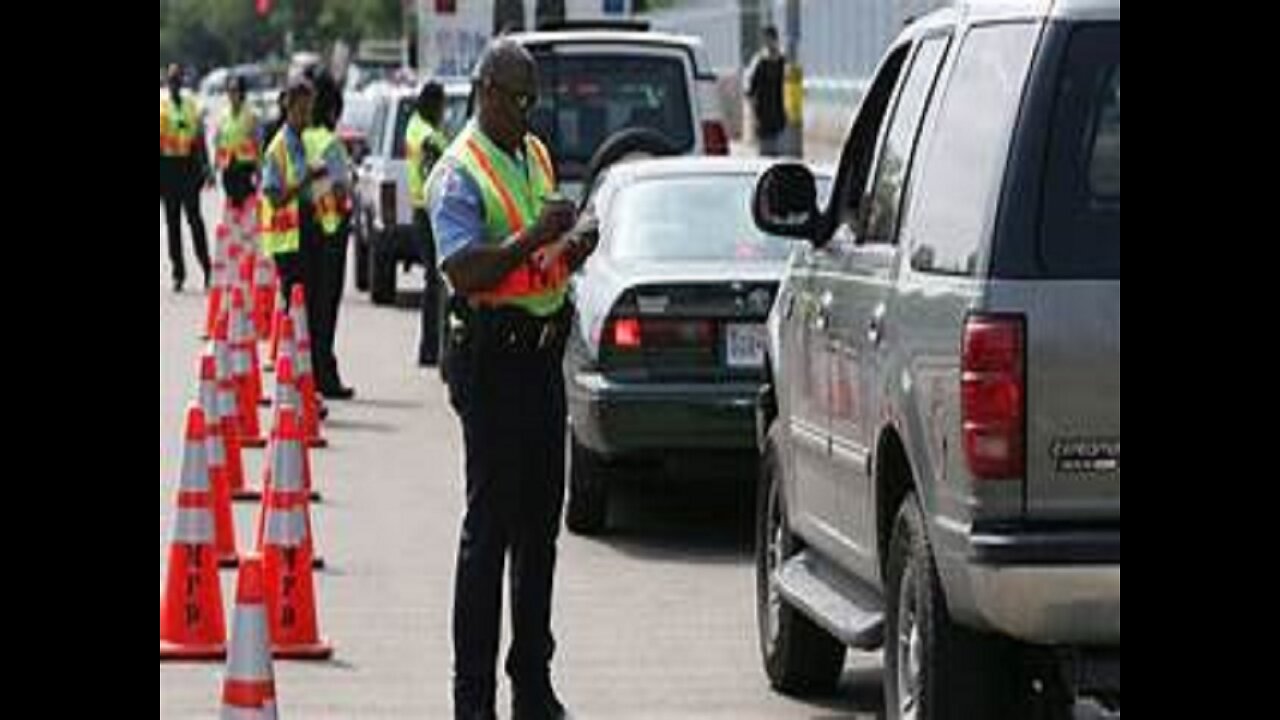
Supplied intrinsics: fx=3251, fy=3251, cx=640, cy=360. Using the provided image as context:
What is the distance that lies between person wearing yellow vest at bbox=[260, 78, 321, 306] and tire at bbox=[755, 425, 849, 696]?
29.6 ft

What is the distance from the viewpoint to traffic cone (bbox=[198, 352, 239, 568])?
41.0ft

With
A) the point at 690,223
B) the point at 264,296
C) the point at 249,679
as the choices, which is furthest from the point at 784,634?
the point at 264,296

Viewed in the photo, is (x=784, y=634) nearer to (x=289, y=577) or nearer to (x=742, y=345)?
(x=289, y=577)

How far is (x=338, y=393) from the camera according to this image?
70.7 ft

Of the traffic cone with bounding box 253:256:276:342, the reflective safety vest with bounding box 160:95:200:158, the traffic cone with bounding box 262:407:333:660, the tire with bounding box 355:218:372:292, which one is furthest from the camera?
the tire with bounding box 355:218:372:292

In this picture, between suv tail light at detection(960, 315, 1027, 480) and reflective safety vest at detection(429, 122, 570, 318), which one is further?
reflective safety vest at detection(429, 122, 570, 318)

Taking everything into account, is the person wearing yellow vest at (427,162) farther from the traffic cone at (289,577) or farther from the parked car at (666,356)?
the traffic cone at (289,577)

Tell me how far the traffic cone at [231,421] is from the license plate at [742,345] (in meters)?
2.34

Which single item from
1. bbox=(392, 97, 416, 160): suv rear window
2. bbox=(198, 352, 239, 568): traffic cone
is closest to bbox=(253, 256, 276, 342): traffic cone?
bbox=(392, 97, 416, 160): suv rear window

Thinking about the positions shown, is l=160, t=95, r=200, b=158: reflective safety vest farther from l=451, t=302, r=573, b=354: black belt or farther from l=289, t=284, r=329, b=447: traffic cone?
l=451, t=302, r=573, b=354: black belt
